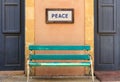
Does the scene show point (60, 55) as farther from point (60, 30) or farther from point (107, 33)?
point (107, 33)

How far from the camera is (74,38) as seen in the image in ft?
25.3

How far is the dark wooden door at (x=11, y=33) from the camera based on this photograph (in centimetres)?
791

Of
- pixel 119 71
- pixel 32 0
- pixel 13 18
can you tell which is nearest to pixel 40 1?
pixel 32 0

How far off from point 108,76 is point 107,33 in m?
1.16

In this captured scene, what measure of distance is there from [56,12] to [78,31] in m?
0.69

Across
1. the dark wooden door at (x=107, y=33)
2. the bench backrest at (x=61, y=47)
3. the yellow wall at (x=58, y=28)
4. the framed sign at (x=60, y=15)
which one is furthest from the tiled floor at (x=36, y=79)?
the framed sign at (x=60, y=15)

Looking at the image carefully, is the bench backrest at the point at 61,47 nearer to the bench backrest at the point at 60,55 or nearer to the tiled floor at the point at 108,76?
the bench backrest at the point at 60,55

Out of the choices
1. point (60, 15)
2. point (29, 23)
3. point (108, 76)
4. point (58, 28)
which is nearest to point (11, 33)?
point (29, 23)

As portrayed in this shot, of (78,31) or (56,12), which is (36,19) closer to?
(56,12)

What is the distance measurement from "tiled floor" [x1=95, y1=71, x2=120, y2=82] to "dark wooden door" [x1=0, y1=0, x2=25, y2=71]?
1921 millimetres

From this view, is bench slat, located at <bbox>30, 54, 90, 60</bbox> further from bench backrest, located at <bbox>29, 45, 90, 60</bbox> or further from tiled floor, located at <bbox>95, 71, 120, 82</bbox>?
tiled floor, located at <bbox>95, 71, 120, 82</bbox>

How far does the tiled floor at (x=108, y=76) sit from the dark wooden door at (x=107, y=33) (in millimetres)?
193

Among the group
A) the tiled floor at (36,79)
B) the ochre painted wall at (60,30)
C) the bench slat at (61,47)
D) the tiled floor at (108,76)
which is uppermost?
the ochre painted wall at (60,30)

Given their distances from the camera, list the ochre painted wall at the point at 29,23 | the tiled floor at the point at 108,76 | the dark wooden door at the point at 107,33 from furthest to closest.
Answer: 1. the dark wooden door at the point at 107,33
2. the ochre painted wall at the point at 29,23
3. the tiled floor at the point at 108,76
